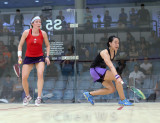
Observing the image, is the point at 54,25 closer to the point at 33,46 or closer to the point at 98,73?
A: the point at 33,46

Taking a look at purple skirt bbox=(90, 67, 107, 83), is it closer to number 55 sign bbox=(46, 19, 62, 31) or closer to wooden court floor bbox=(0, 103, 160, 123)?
wooden court floor bbox=(0, 103, 160, 123)

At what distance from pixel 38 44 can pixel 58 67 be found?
105 cm

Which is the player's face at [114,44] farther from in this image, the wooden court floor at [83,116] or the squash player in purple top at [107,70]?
the wooden court floor at [83,116]

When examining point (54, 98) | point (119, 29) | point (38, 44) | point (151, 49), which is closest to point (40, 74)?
point (38, 44)

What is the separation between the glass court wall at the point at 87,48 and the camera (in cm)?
529

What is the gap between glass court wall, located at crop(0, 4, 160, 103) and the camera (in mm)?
5293

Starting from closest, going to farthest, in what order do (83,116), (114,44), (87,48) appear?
(83,116) → (114,44) → (87,48)

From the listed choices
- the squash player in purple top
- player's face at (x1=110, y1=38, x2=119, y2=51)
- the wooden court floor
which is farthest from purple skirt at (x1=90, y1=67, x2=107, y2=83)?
the wooden court floor

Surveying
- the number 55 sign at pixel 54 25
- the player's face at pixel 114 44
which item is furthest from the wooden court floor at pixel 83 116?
the number 55 sign at pixel 54 25

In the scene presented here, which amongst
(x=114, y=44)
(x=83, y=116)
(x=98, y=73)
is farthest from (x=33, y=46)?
(x=83, y=116)

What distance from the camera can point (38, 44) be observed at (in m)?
4.48

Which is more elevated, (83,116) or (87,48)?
(87,48)

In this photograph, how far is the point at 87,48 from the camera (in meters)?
5.40

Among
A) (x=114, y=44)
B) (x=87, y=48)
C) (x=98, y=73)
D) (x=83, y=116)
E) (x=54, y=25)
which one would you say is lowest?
(x=83, y=116)
